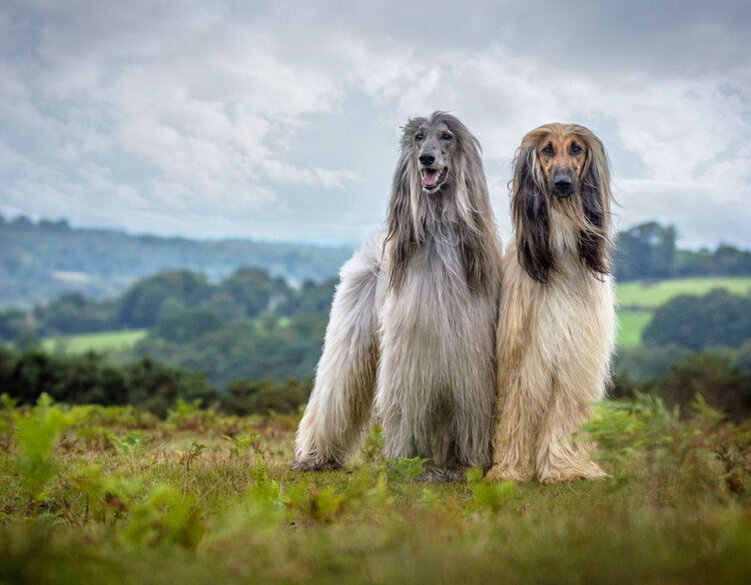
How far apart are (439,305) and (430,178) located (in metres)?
0.79

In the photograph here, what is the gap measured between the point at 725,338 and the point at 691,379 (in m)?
31.4

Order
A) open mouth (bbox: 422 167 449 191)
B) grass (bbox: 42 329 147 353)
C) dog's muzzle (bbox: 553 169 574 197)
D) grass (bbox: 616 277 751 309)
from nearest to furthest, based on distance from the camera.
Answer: dog's muzzle (bbox: 553 169 574 197) < open mouth (bbox: 422 167 449 191) < grass (bbox: 616 277 751 309) < grass (bbox: 42 329 147 353)

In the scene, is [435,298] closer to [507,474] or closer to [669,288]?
[507,474]

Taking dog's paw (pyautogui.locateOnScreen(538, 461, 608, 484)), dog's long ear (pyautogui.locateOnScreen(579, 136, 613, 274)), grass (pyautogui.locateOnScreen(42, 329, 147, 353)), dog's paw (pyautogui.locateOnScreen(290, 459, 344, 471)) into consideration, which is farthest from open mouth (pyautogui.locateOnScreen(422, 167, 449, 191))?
grass (pyautogui.locateOnScreen(42, 329, 147, 353))

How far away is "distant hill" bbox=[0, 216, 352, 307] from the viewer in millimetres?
72688

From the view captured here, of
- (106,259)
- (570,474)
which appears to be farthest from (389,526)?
(106,259)

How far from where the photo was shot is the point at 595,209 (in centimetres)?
478

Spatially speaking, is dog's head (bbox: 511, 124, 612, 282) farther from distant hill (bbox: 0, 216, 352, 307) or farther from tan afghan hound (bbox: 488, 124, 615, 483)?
distant hill (bbox: 0, 216, 352, 307)

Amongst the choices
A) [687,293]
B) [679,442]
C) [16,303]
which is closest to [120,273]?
[16,303]

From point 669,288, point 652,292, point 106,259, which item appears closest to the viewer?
point 652,292

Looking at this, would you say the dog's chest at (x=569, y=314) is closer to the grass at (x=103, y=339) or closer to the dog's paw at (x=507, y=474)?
the dog's paw at (x=507, y=474)

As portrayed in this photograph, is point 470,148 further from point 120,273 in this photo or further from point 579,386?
point 120,273

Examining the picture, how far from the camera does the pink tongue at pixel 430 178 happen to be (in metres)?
4.75

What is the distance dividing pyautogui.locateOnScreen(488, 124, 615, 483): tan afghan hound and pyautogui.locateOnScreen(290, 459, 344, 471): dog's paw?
133 cm
